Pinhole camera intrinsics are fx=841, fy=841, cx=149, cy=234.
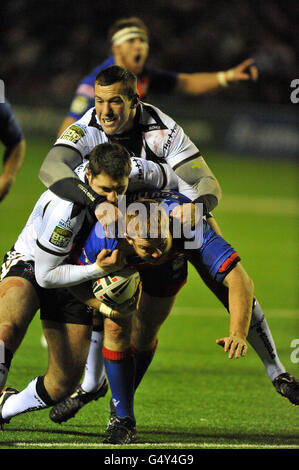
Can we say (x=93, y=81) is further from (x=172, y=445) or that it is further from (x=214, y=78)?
(x=172, y=445)

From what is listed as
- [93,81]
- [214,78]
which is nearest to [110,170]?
[93,81]

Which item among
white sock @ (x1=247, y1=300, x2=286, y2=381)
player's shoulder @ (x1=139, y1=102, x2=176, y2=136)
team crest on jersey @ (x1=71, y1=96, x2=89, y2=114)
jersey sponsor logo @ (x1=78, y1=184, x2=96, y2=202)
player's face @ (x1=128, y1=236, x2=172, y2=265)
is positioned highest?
team crest on jersey @ (x1=71, y1=96, x2=89, y2=114)

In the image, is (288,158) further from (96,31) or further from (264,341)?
(264,341)

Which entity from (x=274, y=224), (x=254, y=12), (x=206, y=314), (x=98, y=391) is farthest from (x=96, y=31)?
(x=98, y=391)

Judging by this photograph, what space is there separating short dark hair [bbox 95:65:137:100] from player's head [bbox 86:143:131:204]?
581 millimetres

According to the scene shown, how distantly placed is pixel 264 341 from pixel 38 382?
4.52 feet

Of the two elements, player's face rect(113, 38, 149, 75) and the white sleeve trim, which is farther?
player's face rect(113, 38, 149, 75)

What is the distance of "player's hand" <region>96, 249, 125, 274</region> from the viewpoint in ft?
14.2

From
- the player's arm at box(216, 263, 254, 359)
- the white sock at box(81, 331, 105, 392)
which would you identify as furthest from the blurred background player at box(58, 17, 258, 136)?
the player's arm at box(216, 263, 254, 359)

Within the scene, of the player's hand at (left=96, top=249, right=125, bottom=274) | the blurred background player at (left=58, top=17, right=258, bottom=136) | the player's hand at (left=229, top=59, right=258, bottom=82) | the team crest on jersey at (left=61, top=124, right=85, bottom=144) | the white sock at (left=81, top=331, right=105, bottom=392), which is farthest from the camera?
the blurred background player at (left=58, top=17, right=258, bottom=136)

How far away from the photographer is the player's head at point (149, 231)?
435 cm

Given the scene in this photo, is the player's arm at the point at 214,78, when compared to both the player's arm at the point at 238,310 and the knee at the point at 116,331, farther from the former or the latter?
the knee at the point at 116,331

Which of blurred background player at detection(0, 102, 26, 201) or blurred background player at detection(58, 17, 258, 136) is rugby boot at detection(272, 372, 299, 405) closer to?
blurred background player at detection(0, 102, 26, 201)

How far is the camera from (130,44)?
280 inches
